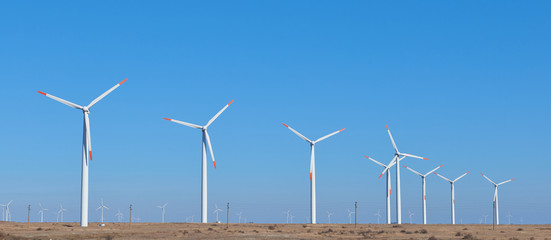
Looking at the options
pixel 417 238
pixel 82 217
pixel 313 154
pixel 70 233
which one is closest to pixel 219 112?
pixel 313 154

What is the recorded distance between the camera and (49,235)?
4412 inches

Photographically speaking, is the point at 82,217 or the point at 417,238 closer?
the point at 417,238

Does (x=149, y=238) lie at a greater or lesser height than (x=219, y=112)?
lesser

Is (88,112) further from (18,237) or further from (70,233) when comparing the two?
(18,237)

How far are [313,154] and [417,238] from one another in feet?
234

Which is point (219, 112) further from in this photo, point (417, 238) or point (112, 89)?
point (417, 238)

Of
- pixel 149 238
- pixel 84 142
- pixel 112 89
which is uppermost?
pixel 112 89

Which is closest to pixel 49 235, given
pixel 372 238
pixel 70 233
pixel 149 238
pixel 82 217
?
pixel 70 233

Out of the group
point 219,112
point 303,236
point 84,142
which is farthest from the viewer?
point 219,112

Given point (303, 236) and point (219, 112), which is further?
point (219, 112)

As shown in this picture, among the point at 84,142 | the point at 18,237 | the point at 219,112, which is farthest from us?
the point at 219,112

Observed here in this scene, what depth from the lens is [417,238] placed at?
110m

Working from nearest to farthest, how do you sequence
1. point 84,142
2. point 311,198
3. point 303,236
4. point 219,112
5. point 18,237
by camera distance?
point 18,237 < point 303,236 < point 84,142 < point 219,112 < point 311,198

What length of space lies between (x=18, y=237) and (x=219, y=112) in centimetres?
6486
